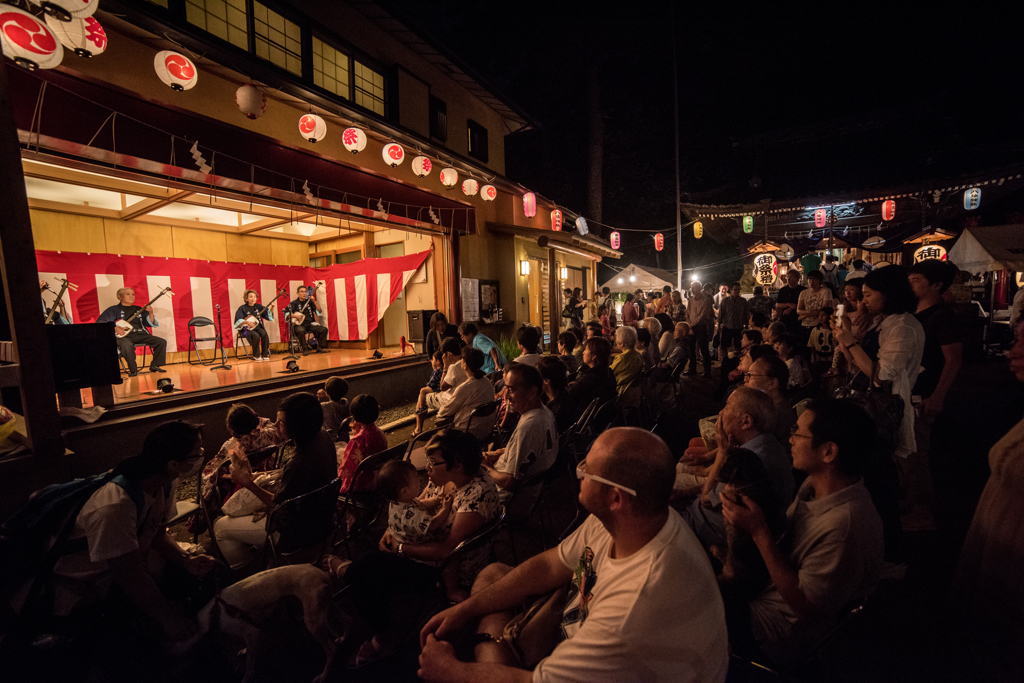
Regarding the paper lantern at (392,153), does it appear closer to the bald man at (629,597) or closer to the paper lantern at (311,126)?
the paper lantern at (311,126)

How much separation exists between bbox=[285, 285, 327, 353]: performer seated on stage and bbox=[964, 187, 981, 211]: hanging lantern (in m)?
17.4

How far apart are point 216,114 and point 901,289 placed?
325 inches

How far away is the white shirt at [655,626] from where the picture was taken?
120 cm

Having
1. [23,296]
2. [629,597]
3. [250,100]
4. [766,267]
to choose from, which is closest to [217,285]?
[250,100]

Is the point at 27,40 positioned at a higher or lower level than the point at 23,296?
higher

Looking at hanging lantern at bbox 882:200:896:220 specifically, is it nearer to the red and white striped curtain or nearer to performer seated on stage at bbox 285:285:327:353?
the red and white striped curtain

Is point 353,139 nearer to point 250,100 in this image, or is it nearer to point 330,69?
point 250,100

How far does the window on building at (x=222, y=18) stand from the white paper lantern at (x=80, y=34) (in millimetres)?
2788

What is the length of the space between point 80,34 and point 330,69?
5.62m

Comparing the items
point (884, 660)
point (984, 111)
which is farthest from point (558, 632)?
point (984, 111)

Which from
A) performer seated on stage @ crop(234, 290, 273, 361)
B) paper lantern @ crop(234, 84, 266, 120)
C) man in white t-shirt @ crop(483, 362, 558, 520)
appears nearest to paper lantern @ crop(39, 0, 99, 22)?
paper lantern @ crop(234, 84, 266, 120)

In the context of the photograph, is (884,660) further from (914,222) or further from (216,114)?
(914,222)

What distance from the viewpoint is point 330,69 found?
8.91m

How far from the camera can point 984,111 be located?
1489 centimetres
